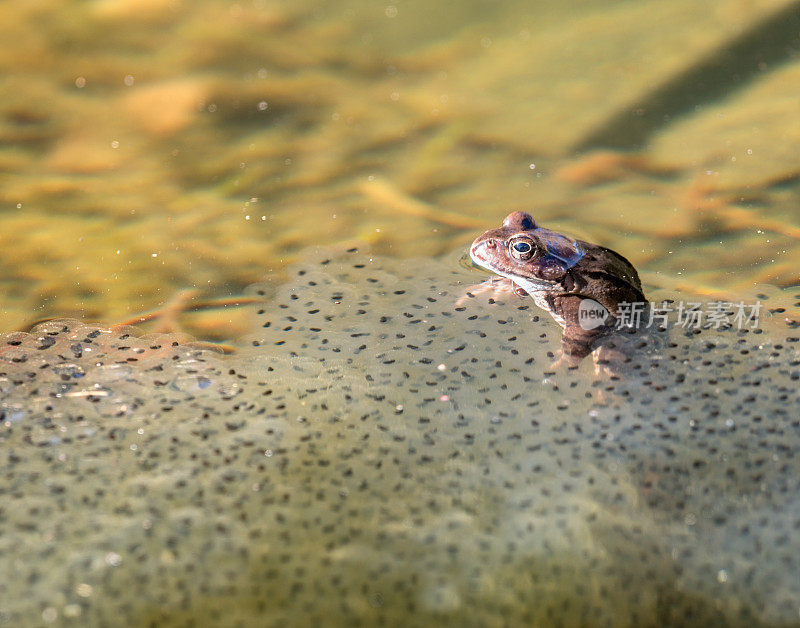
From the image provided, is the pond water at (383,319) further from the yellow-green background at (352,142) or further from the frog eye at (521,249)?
the frog eye at (521,249)

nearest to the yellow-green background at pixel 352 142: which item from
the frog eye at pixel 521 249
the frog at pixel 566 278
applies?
the frog at pixel 566 278

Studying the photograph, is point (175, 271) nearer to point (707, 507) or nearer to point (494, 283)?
point (494, 283)

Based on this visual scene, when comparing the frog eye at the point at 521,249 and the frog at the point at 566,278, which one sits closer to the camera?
the frog at the point at 566,278

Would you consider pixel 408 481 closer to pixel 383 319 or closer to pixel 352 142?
pixel 383 319

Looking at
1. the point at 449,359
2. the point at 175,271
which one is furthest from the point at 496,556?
the point at 175,271

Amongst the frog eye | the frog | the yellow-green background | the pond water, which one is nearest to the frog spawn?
the pond water

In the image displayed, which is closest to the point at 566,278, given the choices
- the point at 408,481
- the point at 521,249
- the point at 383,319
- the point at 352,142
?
the point at 521,249
